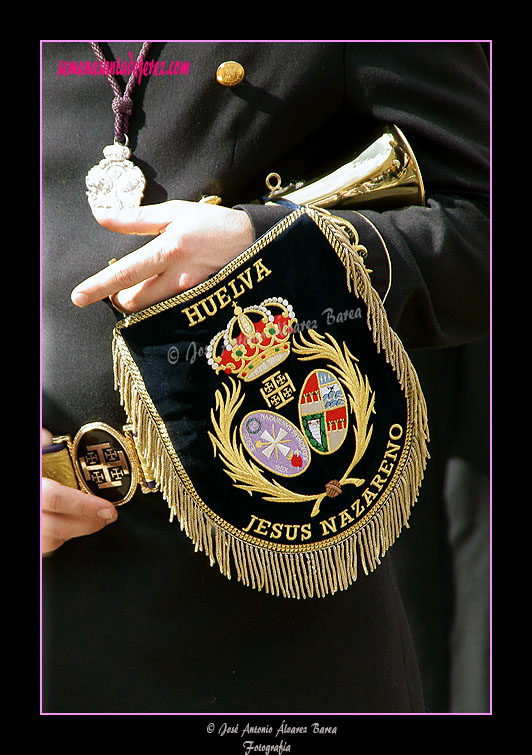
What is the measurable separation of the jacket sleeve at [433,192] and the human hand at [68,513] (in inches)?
20.1

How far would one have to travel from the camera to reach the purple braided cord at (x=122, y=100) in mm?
1114

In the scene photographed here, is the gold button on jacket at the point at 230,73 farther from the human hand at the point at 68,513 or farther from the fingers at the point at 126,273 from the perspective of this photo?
the human hand at the point at 68,513

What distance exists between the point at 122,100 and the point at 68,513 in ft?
2.02

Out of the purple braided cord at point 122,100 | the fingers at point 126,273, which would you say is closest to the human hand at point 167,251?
the fingers at point 126,273

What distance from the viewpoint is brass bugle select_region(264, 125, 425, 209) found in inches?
46.4

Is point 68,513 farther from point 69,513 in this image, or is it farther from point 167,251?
point 167,251

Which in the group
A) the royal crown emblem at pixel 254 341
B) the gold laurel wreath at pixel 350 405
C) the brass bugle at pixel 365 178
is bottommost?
the gold laurel wreath at pixel 350 405

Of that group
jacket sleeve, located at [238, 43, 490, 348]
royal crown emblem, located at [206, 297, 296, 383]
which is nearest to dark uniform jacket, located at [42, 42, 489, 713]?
jacket sleeve, located at [238, 43, 490, 348]

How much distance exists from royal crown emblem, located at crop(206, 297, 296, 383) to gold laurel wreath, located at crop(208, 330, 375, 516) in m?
0.02

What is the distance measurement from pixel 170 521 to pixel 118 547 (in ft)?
0.40

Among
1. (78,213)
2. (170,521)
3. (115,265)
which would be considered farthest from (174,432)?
(78,213)

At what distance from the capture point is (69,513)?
3.60ft

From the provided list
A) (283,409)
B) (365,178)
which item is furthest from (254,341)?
(365,178)

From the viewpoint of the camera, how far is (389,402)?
1.15 meters
